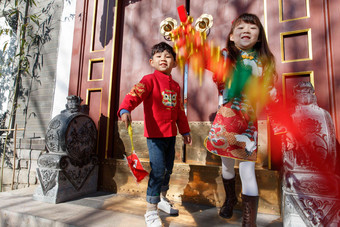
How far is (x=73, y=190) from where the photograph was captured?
7.82ft

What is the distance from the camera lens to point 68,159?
7.73ft

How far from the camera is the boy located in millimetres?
1628

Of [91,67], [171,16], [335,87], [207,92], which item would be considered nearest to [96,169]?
[91,67]

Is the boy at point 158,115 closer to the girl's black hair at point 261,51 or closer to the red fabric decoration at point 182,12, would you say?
the red fabric decoration at point 182,12

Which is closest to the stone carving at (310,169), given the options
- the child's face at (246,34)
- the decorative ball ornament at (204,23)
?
the child's face at (246,34)

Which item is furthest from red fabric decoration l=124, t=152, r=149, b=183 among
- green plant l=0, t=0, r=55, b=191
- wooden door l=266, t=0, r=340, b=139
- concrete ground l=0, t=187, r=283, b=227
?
green plant l=0, t=0, r=55, b=191

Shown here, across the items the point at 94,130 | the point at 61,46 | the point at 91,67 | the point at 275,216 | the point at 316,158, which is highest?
the point at 61,46

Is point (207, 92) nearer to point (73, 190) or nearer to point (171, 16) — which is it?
point (171, 16)

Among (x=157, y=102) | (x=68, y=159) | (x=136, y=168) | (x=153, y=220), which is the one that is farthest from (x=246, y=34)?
(x=68, y=159)

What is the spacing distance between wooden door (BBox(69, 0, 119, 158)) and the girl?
1.71 meters

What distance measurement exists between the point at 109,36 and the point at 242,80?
86.5 inches

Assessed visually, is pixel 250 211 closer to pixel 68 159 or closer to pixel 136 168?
pixel 136 168

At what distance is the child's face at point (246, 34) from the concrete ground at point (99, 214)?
4.66ft

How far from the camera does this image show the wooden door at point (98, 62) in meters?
2.91
